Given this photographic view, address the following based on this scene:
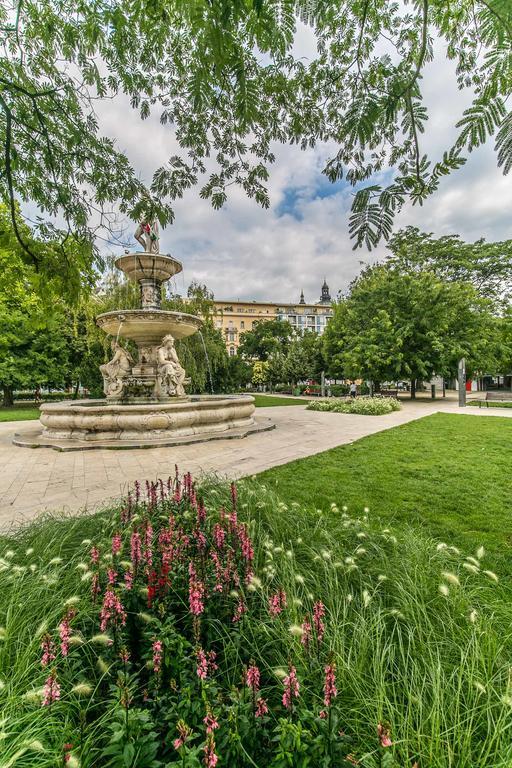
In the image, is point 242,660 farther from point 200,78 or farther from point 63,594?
point 200,78

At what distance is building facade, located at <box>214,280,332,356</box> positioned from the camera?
84.6 metres

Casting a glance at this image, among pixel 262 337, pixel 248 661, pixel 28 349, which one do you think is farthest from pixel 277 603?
pixel 262 337

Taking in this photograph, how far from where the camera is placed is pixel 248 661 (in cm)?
173

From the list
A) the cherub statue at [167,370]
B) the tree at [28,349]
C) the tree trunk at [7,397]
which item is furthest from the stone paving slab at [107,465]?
the tree trunk at [7,397]

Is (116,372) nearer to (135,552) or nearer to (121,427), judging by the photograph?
(121,427)

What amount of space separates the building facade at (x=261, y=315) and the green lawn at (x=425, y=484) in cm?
7320

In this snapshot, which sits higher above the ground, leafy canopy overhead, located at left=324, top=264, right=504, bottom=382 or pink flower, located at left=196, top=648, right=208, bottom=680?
leafy canopy overhead, located at left=324, top=264, right=504, bottom=382

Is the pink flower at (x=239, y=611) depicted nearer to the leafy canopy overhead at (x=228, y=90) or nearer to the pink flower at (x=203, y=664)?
the pink flower at (x=203, y=664)

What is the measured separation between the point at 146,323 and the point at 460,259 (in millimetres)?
32185

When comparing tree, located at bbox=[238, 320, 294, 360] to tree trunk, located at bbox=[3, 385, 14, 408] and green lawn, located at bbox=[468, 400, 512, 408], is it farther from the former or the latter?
tree trunk, located at bbox=[3, 385, 14, 408]

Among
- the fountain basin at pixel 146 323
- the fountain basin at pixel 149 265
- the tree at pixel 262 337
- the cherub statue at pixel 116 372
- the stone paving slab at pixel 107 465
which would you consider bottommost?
the stone paving slab at pixel 107 465

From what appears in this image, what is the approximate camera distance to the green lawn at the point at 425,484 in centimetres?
375

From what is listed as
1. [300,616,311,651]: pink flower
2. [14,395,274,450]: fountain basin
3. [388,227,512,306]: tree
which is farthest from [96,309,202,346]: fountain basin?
[388,227,512,306]: tree

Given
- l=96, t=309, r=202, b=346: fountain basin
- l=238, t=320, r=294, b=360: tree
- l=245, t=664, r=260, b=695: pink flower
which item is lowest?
l=245, t=664, r=260, b=695: pink flower
